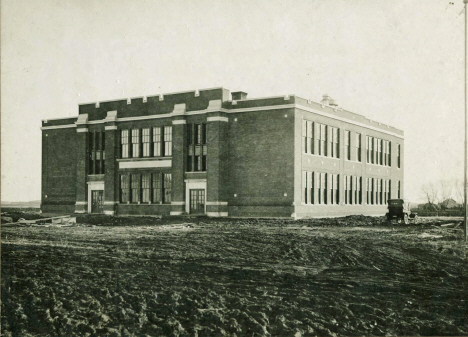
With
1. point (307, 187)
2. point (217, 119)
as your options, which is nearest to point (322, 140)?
point (307, 187)

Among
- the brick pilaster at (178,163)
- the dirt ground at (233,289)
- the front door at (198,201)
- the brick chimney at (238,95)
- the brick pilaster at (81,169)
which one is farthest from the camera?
the brick pilaster at (81,169)

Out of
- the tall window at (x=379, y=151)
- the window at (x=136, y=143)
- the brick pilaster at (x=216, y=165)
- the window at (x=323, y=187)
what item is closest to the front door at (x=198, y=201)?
the brick pilaster at (x=216, y=165)

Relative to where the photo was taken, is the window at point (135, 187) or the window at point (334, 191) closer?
the window at point (334, 191)

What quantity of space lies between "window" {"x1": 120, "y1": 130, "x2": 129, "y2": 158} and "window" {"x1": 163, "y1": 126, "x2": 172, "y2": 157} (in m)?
3.04

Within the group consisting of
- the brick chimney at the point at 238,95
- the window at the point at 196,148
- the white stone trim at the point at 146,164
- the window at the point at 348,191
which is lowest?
the window at the point at 348,191

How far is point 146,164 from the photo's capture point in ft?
113

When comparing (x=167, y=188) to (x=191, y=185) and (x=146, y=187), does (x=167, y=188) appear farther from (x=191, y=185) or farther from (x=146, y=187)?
(x=191, y=185)

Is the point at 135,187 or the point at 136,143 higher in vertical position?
the point at 136,143

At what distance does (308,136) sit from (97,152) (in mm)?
15230

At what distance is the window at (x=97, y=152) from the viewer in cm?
3609

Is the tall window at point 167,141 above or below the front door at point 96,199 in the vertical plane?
above

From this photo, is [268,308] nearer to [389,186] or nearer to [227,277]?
[227,277]

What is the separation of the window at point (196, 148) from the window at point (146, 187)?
333 centimetres

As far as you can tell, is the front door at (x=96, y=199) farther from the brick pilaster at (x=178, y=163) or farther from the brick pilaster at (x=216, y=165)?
the brick pilaster at (x=216, y=165)
